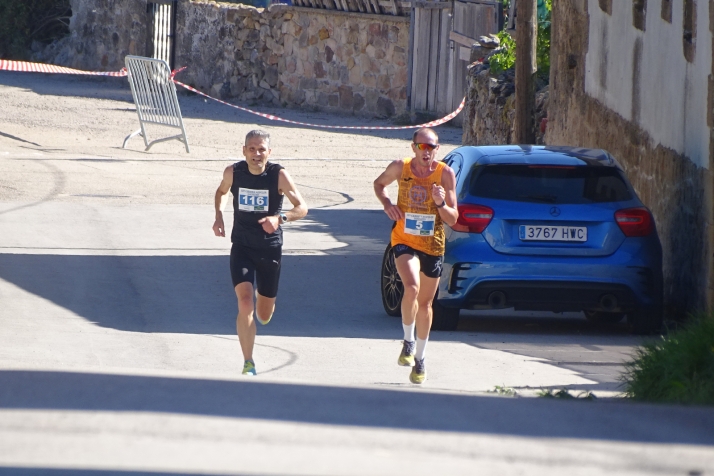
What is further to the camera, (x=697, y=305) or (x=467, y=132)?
(x=467, y=132)

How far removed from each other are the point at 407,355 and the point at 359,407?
7.28 feet

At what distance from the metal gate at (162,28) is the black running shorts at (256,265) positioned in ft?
85.6

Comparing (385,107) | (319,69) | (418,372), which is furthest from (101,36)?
(418,372)

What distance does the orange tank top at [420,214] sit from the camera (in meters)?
8.30

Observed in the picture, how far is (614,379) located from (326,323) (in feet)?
8.81

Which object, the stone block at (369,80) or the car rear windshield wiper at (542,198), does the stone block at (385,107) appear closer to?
the stone block at (369,80)

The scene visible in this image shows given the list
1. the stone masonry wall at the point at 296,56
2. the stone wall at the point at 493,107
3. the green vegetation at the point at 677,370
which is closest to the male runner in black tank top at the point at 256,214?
the green vegetation at the point at 677,370

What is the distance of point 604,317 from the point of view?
35.9ft

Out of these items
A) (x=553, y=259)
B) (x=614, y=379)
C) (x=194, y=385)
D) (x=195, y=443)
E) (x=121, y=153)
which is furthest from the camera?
(x=121, y=153)

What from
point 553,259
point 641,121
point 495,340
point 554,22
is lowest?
point 495,340

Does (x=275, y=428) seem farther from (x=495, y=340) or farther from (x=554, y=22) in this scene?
(x=554, y=22)

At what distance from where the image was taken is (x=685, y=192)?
35.1ft

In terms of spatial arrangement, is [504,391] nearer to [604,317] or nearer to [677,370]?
[677,370]

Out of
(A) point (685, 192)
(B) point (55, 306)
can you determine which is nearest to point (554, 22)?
(A) point (685, 192)
